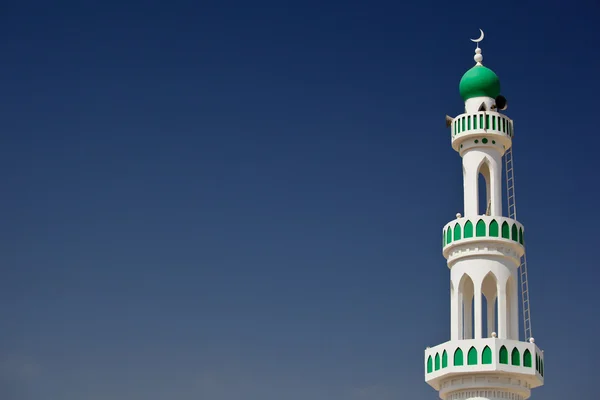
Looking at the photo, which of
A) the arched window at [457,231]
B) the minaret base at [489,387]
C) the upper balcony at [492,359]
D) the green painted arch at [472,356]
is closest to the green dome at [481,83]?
the arched window at [457,231]

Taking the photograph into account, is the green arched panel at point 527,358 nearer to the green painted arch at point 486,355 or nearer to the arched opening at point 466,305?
the green painted arch at point 486,355

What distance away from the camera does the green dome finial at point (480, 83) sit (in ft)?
167

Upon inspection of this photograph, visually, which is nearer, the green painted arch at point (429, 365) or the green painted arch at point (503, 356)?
the green painted arch at point (503, 356)

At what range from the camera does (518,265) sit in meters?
49.1

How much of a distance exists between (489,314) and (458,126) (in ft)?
28.9

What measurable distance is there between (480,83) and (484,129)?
91.0 inches

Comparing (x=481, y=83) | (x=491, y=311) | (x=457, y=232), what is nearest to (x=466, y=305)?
(x=491, y=311)

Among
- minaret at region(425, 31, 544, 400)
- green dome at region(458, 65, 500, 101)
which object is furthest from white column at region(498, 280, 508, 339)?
green dome at region(458, 65, 500, 101)

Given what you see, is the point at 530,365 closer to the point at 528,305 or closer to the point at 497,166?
the point at 528,305

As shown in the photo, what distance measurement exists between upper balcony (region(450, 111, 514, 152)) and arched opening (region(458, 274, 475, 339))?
21.0 ft

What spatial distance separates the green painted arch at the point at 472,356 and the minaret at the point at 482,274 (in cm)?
4

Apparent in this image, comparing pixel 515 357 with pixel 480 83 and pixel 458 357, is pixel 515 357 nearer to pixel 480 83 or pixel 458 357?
pixel 458 357

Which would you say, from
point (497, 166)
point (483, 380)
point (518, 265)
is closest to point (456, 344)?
point (483, 380)

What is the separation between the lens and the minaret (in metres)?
46.2
